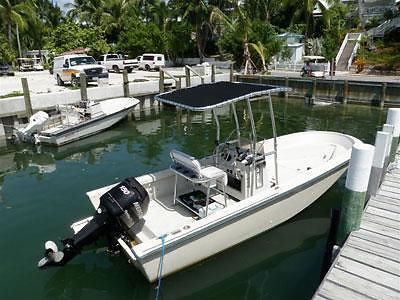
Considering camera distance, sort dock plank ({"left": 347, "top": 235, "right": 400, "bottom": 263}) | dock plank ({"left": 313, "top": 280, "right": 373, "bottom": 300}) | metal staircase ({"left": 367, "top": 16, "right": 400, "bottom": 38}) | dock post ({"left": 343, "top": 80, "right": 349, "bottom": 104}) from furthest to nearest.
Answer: metal staircase ({"left": 367, "top": 16, "right": 400, "bottom": 38}), dock post ({"left": 343, "top": 80, "right": 349, "bottom": 104}), dock plank ({"left": 347, "top": 235, "right": 400, "bottom": 263}), dock plank ({"left": 313, "top": 280, "right": 373, "bottom": 300})

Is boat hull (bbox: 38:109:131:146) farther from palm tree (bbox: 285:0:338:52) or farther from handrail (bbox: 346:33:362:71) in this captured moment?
handrail (bbox: 346:33:362:71)

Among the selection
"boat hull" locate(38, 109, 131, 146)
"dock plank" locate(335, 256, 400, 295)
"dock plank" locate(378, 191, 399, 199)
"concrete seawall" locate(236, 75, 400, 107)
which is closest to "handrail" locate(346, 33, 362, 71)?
"concrete seawall" locate(236, 75, 400, 107)

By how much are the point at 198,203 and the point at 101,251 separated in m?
2.02

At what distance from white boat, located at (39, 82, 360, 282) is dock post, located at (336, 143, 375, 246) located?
1469 mm

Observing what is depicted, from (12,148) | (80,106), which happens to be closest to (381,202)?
(80,106)

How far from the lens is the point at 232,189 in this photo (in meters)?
7.15

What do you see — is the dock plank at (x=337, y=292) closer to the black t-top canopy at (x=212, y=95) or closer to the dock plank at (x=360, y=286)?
the dock plank at (x=360, y=286)

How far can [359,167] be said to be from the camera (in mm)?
5020

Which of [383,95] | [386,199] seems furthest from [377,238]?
[383,95]

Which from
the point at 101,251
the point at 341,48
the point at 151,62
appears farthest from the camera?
the point at 151,62

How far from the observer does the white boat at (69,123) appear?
13703 millimetres

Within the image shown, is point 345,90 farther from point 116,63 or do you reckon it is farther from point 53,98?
point 116,63

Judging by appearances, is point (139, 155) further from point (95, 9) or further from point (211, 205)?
point (95, 9)

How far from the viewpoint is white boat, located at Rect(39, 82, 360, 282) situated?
5586 millimetres
